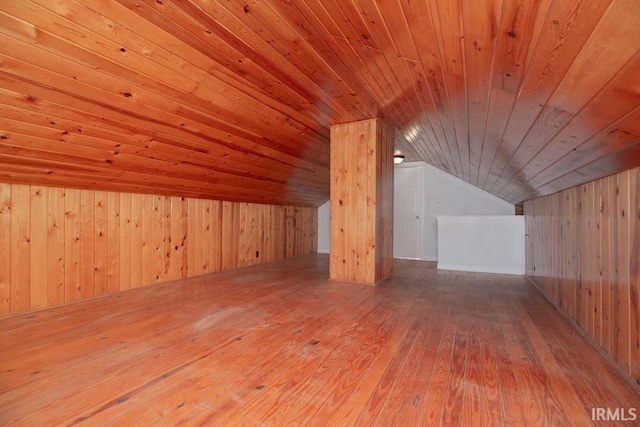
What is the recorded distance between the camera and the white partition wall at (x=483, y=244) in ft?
14.3

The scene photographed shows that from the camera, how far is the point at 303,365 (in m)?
1.64

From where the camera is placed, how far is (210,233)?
4.50 metres

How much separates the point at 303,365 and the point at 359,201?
229cm

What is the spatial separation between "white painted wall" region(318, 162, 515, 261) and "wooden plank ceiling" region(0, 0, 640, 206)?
3.00 m

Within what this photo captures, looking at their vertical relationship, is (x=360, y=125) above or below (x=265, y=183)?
above

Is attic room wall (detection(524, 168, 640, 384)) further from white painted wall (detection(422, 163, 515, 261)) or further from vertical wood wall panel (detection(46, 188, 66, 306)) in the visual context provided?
vertical wood wall panel (detection(46, 188, 66, 306))

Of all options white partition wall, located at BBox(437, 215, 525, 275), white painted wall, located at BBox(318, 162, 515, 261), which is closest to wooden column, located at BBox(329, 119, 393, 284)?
white partition wall, located at BBox(437, 215, 525, 275)

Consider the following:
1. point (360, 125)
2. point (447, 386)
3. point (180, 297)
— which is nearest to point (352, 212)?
point (360, 125)

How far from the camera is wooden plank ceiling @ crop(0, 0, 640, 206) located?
40.5 inches

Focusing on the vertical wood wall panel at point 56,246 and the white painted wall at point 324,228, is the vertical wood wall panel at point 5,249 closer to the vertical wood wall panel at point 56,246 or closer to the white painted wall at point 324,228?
the vertical wood wall panel at point 56,246

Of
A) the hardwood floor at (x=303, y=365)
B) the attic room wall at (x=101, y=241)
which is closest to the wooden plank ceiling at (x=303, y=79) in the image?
the attic room wall at (x=101, y=241)

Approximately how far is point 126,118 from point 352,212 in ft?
8.10

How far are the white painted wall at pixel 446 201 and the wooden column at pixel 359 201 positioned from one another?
2.61 m

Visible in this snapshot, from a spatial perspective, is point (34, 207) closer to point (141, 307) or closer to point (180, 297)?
point (141, 307)
